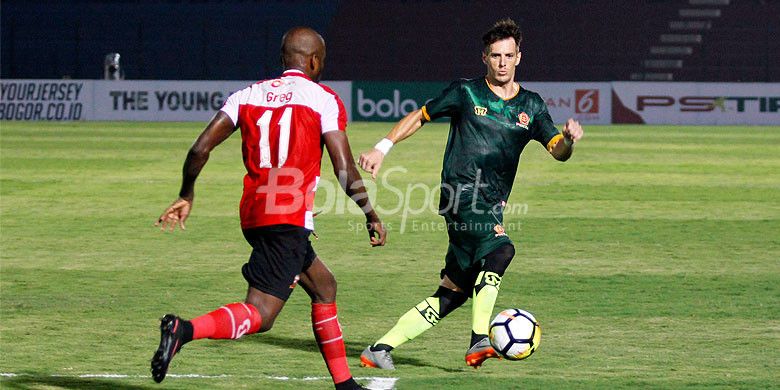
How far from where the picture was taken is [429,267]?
10.5 meters

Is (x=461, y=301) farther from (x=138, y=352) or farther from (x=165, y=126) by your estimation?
(x=165, y=126)

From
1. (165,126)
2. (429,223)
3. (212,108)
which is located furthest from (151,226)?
Answer: (212,108)

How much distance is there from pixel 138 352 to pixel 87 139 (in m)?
20.6

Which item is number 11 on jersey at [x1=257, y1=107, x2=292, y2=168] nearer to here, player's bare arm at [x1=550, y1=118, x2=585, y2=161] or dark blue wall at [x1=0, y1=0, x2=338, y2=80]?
player's bare arm at [x1=550, y1=118, x2=585, y2=161]

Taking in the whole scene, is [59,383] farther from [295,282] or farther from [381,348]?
[381,348]

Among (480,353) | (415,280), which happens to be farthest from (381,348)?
(415,280)

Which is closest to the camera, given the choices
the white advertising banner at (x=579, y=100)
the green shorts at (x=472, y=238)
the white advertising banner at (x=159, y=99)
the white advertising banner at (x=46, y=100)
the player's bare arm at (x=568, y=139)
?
the player's bare arm at (x=568, y=139)

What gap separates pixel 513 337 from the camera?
20.9ft

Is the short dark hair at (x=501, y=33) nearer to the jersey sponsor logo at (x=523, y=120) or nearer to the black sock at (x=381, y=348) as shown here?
the jersey sponsor logo at (x=523, y=120)

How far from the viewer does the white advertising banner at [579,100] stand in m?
34.0

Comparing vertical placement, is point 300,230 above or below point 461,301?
above

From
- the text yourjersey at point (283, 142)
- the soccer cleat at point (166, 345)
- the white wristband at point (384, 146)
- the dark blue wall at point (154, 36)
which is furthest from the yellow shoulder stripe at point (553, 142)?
the dark blue wall at point (154, 36)

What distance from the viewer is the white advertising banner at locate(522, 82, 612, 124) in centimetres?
3397

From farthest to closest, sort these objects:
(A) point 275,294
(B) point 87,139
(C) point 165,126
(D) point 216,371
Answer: (C) point 165,126, (B) point 87,139, (D) point 216,371, (A) point 275,294
